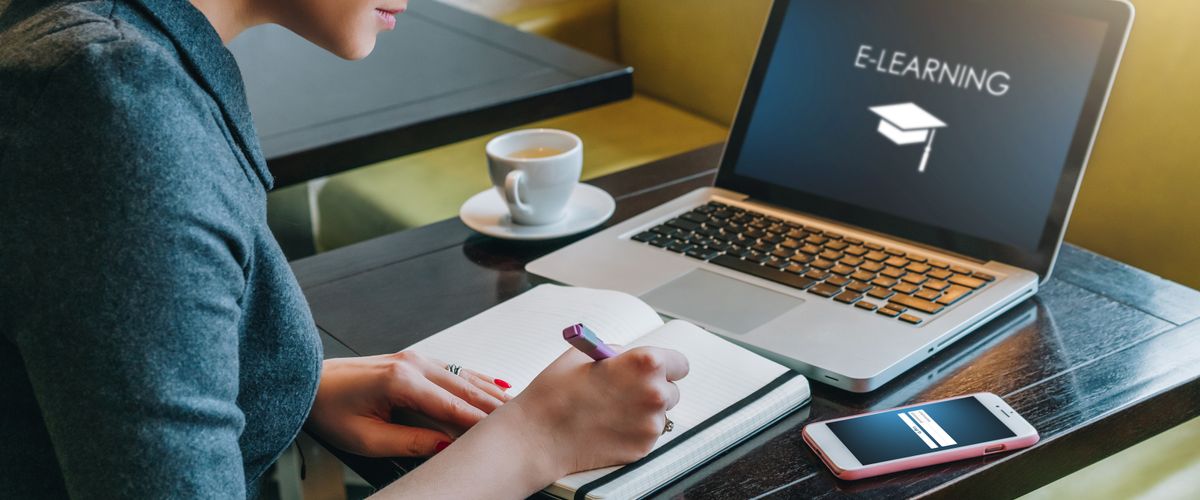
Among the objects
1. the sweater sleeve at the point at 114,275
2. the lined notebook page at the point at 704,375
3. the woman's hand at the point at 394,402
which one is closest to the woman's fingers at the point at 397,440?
the woman's hand at the point at 394,402

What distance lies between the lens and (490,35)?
177 cm

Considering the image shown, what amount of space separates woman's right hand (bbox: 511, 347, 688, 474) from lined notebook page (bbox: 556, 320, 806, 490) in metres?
0.01

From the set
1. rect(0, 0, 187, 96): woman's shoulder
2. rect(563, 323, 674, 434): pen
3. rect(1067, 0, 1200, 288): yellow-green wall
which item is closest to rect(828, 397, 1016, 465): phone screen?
rect(563, 323, 674, 434): pen

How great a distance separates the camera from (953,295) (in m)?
0.93

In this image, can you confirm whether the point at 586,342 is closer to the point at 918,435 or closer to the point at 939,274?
the point at 918,435

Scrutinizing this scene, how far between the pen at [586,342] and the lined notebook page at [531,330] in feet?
0.38

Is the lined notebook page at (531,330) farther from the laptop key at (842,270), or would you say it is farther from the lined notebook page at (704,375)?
the laptop key at (842,270)

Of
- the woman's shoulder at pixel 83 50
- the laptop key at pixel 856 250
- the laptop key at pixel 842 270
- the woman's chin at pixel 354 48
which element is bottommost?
the laptop key at pixel 842 270

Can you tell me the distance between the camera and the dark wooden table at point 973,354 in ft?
2.41

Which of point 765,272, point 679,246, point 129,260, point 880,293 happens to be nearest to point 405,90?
point 679,246

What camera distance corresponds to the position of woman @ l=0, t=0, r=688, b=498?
54cm

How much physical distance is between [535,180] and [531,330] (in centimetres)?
24

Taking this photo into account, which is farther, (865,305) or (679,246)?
(679,246)

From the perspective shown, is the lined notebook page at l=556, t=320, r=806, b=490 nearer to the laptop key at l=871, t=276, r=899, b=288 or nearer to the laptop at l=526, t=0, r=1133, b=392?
the laptop at l=526, t=0, r=1133, b=392
